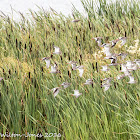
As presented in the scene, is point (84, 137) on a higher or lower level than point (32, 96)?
lower

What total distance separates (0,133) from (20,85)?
559 mm

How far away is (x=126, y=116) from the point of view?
9.60 ft

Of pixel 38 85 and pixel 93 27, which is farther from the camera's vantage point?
pixel 93 27

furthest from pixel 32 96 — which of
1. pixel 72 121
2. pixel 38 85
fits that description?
pixel 72 121

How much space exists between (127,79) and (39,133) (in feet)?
3.93

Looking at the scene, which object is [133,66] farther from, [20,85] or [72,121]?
[20,85]

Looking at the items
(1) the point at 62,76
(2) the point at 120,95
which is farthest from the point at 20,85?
(2) the point at 120,95

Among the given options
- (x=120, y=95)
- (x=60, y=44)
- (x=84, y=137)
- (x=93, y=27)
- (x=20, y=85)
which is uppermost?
(x=93, y=27)

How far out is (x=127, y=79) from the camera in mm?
3449

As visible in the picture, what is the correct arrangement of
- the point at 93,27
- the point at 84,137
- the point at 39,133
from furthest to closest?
the point at 93,27, the point at 39,133, the point at 84,137

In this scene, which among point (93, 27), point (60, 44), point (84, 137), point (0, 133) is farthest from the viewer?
point (93, 27)

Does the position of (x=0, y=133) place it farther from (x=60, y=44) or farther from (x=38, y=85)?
(x=60, y=44)

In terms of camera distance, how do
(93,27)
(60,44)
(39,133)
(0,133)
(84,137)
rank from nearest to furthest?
(84,137)
(0,133)
(39,133)
(60,44)
(93,27)

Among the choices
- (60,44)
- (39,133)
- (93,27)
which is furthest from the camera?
(93,27)
